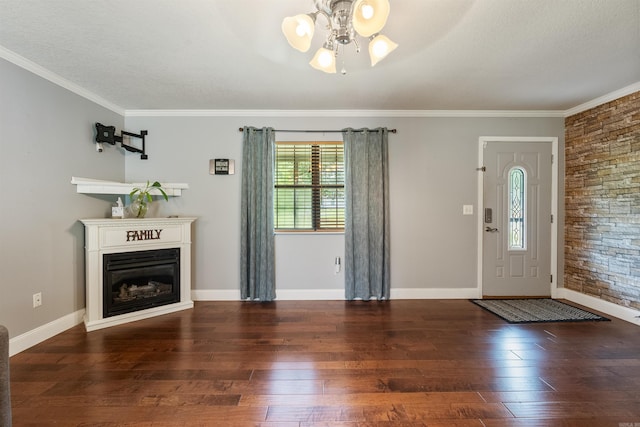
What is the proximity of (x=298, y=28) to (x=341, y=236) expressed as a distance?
2524 millimetres

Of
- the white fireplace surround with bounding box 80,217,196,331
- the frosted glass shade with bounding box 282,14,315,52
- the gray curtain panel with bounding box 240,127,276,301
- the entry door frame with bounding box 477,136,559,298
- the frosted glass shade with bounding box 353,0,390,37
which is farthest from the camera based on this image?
the entry door frame with bounding box 477,136,559,298

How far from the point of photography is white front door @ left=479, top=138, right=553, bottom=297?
3.60 metres

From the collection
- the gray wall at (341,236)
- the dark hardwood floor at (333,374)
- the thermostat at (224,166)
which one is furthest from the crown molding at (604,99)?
the thermostat at (224,166)

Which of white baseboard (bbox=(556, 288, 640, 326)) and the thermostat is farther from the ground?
the thermostat

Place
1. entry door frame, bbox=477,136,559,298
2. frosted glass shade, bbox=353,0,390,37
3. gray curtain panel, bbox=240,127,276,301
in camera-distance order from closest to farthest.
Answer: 1. frosted glass shade, bbox=353,0,390,37
2. gray curtain panel, bbox=240,127,276,301
3. entry door frame, bbox=477,136,559,298

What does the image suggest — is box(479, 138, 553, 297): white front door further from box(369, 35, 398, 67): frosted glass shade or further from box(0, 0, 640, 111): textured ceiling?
box(369, 35, 398, 67): frosted glass shade

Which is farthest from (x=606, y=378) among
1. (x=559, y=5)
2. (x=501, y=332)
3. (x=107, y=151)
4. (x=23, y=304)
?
(x=107, y=151)

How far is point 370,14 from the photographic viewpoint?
141 centimetres

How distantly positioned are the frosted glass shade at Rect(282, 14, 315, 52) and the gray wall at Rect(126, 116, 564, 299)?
2025mm

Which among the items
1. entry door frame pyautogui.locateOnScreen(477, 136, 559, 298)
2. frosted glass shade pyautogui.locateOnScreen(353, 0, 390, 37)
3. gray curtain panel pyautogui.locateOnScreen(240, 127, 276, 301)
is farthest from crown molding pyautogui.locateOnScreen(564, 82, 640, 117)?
gray curtain panel pyautogui.locateOnScreen(240, 127, 276, 301)

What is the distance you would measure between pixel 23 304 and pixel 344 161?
11.3 feet

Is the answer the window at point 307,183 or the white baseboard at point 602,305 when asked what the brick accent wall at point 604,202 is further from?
the window at point 307,183

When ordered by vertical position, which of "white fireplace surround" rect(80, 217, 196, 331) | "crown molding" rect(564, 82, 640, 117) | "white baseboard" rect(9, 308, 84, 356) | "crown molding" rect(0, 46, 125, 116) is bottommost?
"white baseboard" rect(9, 308, 84, 356)

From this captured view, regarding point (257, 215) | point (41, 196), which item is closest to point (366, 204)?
point (257, 215)
